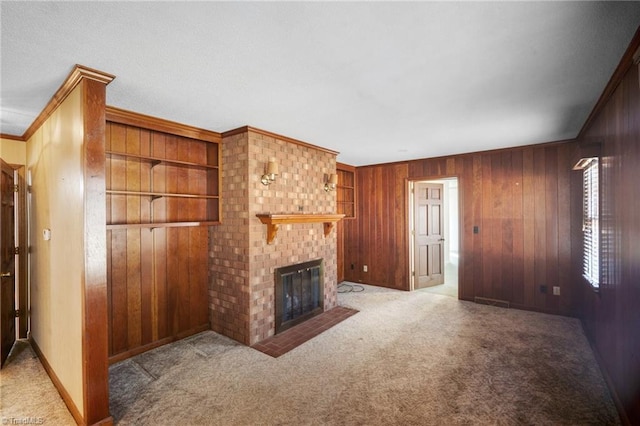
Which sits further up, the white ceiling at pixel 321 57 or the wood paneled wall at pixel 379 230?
the white ceiling at pixel 321 57

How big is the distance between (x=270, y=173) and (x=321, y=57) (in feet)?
5.42

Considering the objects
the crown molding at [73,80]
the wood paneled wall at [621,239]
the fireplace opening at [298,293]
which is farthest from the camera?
the fireplace opening at [298,293]

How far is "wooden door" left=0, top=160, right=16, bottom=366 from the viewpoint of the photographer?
2.88m

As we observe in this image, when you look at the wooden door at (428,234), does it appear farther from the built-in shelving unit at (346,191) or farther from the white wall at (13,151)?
the white wall at (13,151)

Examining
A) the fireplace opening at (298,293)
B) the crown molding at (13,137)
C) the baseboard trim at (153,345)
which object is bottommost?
the baseboard trim at (153,345)

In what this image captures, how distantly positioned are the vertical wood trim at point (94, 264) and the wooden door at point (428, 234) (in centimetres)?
472

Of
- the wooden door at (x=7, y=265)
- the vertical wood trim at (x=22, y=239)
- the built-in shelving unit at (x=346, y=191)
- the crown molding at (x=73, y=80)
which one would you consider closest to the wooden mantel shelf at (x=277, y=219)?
the crown molding at (x=73, y=80)

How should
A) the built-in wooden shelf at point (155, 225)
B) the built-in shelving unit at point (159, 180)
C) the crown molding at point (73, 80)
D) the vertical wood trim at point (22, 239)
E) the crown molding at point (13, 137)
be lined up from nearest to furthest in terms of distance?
the crown molding at point (73, 80)
the built-in wooden shelf at point (155, 225)
the built-in shelving unit at point (159, 180)
the crown molding at point (13, 137)
the vertical wood trim at point (22, 239)

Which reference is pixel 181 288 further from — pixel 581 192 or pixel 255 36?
pixel 581 192

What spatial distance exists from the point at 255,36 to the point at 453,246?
9348mm

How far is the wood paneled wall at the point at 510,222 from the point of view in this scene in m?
4.13

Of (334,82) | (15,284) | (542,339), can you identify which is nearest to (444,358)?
(542,339)

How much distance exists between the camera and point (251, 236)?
3248 millimetres

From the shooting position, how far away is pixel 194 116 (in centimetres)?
290
